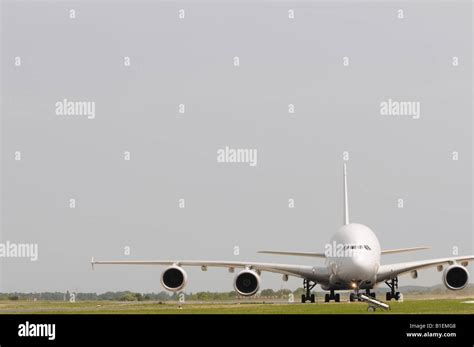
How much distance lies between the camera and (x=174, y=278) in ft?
141

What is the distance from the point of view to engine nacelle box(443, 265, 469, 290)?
42406 millimetres

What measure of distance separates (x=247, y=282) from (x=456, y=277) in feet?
34.6

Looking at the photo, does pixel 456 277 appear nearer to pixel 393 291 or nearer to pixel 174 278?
pixel 393 291

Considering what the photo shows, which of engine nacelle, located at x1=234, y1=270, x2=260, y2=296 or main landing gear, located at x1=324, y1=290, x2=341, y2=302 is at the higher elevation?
engine nacelle, located at x1=234, y1=270, x2=260, y2=296

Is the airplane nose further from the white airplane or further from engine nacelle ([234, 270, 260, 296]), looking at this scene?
engine nacelle ([234, 270, 260, 296])

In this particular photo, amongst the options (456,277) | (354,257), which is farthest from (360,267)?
(456,277)

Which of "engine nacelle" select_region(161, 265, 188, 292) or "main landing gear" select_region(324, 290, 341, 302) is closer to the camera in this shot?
"engine nacelle" select_region(161, 265, 188, 292)

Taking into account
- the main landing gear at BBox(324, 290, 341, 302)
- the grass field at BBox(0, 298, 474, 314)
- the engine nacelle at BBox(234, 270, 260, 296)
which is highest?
the engine nacelle at BBox(234, 270, 260, 296)

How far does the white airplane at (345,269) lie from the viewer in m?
42.3

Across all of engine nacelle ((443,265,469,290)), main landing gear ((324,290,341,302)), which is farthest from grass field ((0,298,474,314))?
main landing gear ((324,290,341,302))
